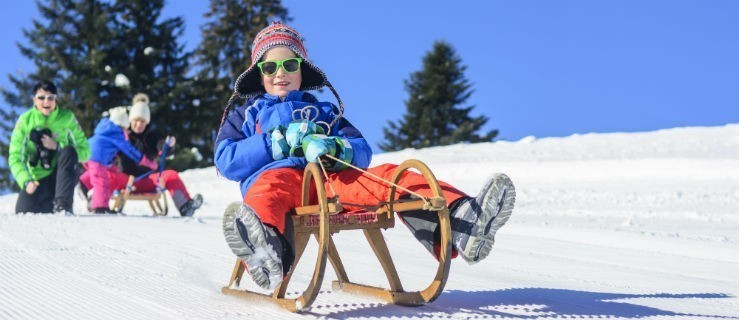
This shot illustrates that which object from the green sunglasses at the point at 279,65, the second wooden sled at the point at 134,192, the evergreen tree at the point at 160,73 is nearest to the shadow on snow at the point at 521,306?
the green sunglasses at the point at 279,65

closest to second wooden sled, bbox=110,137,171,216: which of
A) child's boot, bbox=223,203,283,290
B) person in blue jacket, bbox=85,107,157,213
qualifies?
person in blue jacket, bbox=85,107,157,213

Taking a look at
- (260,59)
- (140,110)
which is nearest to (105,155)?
(140,110)

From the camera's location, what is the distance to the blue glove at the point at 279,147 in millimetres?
3145

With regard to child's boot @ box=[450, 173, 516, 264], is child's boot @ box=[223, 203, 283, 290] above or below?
below

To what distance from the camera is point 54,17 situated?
97.2 ft

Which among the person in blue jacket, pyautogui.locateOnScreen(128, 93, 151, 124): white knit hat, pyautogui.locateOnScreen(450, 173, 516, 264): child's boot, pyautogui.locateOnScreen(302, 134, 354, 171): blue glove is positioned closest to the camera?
pyautogui.locateOnScreen(450, 173, 516, 264): child's boot

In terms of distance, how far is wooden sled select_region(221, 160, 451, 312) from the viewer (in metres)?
2.63

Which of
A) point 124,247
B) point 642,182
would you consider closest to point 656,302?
point 124,247

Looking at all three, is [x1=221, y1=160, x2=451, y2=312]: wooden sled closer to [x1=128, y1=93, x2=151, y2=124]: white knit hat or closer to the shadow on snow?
the shadow on snow

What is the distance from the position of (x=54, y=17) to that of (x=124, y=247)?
27.3 meters

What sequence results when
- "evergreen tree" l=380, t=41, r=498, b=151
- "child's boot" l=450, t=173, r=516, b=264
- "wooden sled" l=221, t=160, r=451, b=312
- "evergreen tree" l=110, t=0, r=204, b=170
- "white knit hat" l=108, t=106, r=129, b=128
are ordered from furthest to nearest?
"evergreen tree" l=380, t=41, r=498, b=151 → "evergreen tree" l=110, t=0, r=204, b=170 → "white knit hat" l=108, t=106, r=129, b=128 → "child's boot" l=450, t=173, r=516, b=264 → "wooden sled" l=221, t=160, r=451, b=312

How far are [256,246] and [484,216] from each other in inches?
30.9

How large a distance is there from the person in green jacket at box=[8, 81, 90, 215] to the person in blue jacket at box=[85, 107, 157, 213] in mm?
450

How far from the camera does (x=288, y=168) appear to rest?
3.12m
